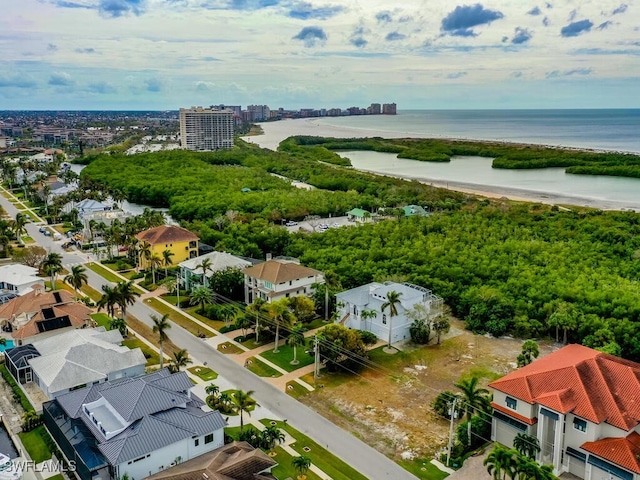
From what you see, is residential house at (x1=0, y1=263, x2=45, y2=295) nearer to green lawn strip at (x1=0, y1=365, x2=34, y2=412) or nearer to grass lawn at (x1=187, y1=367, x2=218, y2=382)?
green lawn strip at (x1=0, y1=365, x2=34, y2=412)

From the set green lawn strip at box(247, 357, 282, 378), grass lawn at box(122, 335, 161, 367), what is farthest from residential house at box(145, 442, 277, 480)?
grass lawn at box(122, 335, 161, 367)

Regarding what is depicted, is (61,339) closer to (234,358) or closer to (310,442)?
(234,358)

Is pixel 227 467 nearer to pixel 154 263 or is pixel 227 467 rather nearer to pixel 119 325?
pixel 119 325

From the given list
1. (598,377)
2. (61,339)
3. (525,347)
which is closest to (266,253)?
(61,339)

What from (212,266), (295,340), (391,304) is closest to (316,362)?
(295,340)

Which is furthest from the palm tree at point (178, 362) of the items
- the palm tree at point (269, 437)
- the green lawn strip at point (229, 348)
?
the palm tree at point (269, 437)
